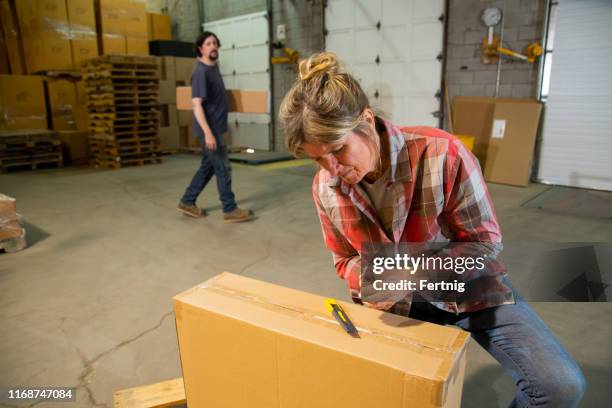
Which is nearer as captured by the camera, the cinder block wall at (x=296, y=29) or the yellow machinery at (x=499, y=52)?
the yellow machinery at (x=499, y=52)

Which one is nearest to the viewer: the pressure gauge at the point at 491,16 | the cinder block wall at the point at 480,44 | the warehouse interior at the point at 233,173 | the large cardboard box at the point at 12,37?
the warehouse interior at the point at 233,173

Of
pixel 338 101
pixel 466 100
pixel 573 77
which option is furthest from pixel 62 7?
pixel 338 101

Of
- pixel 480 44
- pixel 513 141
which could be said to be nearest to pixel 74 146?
pixel 480 44

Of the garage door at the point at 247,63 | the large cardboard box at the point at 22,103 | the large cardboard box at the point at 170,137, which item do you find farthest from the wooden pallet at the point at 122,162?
the garage door at the point at 247,63

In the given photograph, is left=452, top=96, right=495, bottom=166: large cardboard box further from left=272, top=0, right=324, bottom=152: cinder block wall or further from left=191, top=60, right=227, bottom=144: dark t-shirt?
left=191, top=60, right=227, bottom=144: dark t-shirt

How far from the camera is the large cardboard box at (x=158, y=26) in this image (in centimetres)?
983

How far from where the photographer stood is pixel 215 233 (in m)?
4.02

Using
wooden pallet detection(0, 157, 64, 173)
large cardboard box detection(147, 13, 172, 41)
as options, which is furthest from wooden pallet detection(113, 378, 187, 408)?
large cardboard box detection(147, 13, 172, 41)

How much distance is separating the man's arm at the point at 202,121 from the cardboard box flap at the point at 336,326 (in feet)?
9.15

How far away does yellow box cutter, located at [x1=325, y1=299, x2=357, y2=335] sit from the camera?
3.50 feet

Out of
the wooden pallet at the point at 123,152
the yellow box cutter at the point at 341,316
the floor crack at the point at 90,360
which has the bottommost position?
the floor crack at the point at 90,360

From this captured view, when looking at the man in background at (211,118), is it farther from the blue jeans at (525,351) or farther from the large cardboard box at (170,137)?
the large cardboard box at (170,137)

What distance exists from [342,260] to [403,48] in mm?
6262

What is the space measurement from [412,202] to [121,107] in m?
7.22
